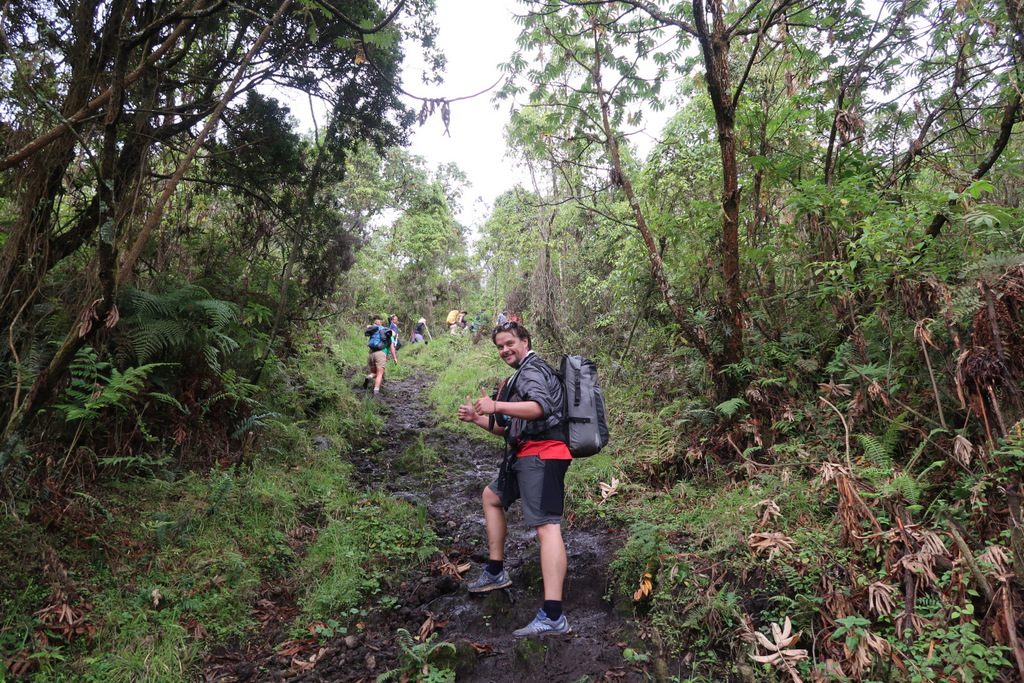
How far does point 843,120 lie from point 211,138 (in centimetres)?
741

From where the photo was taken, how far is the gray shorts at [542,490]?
148 inches

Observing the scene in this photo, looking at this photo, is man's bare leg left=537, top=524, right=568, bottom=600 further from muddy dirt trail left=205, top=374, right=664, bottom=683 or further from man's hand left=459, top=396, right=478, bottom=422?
man's hand left=459, top=396, right=478, bottom=422

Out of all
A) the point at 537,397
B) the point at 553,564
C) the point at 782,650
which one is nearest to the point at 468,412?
the point at 537,397

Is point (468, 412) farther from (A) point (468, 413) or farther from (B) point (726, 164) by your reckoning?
(B) point (726, 164)

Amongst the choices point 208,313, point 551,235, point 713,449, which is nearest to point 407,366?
point 551,235

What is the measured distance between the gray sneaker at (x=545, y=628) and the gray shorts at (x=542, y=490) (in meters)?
0.59

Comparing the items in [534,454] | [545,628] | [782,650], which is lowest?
[545,628]

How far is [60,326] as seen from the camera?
16.3ft

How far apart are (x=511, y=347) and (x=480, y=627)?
77.5 inches

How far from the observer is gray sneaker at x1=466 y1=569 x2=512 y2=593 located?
4285mm

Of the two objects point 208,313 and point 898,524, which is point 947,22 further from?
point 208,313

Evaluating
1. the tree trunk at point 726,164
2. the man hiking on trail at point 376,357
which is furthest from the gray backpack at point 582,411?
the man hiking on trail at point 376,357

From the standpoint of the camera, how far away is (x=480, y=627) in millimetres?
4008

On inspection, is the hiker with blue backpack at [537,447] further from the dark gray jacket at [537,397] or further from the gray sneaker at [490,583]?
the gray sneaker at [490,583]
